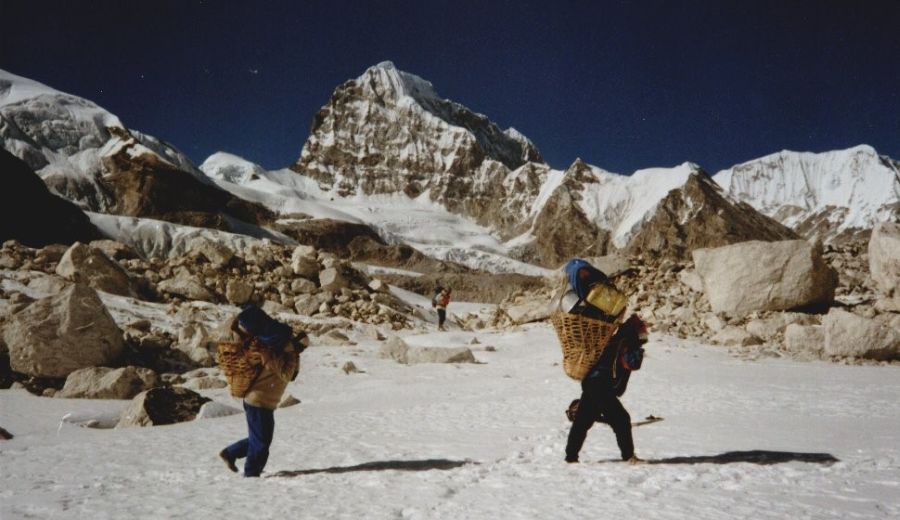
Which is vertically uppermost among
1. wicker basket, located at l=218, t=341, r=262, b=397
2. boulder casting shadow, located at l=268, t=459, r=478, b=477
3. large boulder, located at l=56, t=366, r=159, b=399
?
wicker basket, located at l=218, t=341, r=262, b=397

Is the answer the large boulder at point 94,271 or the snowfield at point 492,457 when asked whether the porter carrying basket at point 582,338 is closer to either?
the snowfield at point 492,457

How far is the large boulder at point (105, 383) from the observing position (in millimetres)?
7703

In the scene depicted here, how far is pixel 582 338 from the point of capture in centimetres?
338

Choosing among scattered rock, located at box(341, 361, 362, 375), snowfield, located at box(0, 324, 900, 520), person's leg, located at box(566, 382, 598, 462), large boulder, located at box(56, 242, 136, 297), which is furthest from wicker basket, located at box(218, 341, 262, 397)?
large boulder, located at box(56, 242, 136, 297)

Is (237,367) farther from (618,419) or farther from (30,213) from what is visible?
(30,213)

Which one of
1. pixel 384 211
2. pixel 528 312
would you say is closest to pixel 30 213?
pixel 528 312

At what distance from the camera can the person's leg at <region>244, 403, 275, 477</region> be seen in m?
3.55

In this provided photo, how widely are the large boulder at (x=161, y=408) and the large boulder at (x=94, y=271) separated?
8.69m

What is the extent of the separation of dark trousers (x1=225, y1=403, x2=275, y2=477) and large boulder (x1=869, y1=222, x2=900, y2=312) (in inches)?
485

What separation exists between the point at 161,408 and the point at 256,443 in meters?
3.31

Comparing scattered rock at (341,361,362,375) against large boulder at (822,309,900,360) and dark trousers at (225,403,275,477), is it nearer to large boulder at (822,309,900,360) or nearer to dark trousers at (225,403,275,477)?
dark trousers at (225,403,275,477)

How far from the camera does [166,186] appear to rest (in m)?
84.9

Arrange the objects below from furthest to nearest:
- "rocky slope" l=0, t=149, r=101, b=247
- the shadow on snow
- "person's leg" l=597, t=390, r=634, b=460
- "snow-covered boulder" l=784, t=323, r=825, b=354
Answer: "rocky slope" l=0, t=149, r=101, b=247
"snow-covered boulder" l=784, t=323, r=825, b=354
"person's leg" l=597, t=390, r=634, b=460
the shadow on snow

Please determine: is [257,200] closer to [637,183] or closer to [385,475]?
[637,183]
